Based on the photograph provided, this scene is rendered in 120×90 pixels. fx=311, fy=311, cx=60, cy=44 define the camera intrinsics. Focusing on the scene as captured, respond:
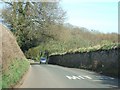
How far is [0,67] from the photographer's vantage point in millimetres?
15234

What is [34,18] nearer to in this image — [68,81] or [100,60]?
[100,60]

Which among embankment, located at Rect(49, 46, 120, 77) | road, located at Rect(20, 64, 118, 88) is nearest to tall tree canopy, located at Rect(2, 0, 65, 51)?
embankment, located at Rect(49, 46, 120, 77)

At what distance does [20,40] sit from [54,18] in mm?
7118

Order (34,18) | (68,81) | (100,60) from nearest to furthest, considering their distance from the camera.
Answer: (68,81) → (100,60) → (34,18)

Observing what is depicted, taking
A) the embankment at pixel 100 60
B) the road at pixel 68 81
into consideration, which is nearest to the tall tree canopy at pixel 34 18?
the embankment at pixel 100 60

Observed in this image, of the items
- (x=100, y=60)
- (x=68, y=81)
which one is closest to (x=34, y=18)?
(x=100, y=60)

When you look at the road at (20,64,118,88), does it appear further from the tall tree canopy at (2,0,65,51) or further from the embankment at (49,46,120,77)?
the tall tree canopy at (2,0,65,51)

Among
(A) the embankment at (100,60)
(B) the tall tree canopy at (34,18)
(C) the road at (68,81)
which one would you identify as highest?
(B) the tall tree canopy at (34,18)

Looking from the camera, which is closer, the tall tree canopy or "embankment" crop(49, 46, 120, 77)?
"embankment" crop(49, 46, 120, 77)

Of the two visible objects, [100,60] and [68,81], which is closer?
[68,81]

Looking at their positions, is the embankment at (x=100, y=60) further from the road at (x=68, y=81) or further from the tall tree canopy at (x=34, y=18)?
the tall tree canopy at (x=34, y=18)

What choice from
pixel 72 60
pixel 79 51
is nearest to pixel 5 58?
pixel 79 51

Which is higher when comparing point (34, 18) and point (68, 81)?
point (34, 18)

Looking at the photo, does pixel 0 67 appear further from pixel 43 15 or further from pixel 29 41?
pixel 29 41
